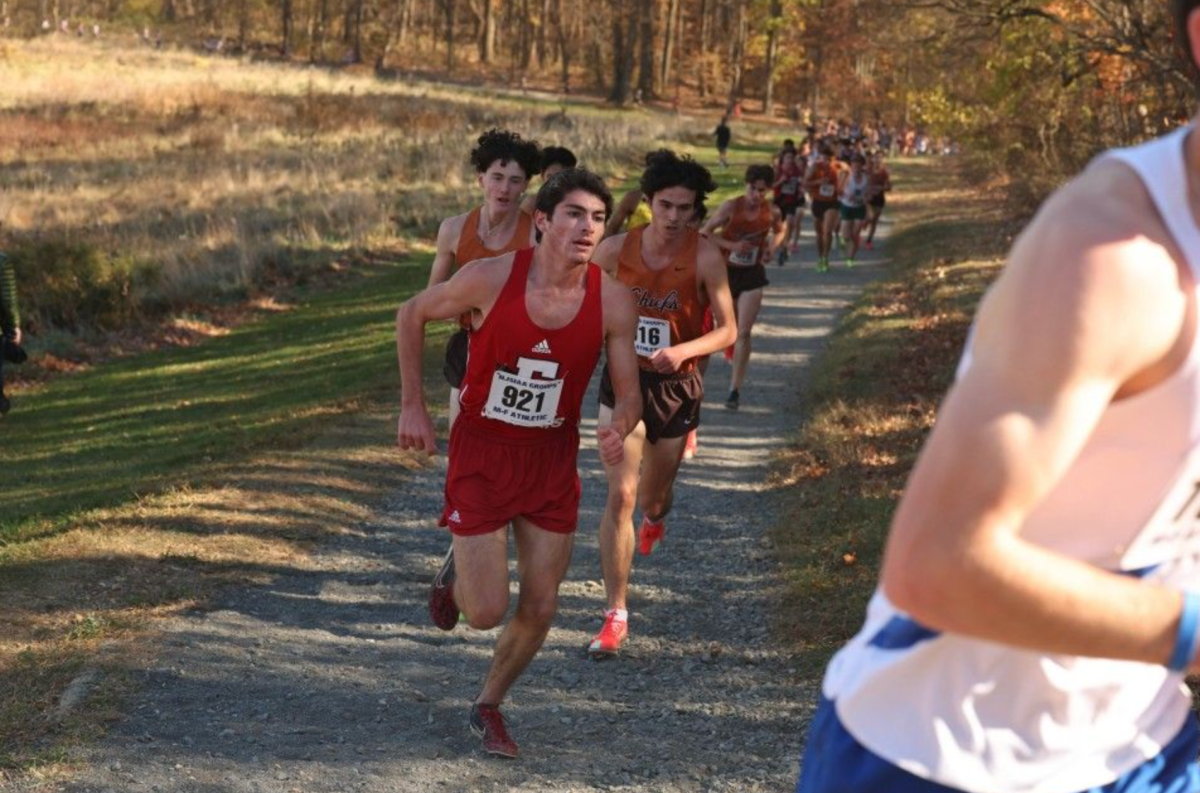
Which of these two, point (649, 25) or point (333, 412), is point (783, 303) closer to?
point (333, 412)

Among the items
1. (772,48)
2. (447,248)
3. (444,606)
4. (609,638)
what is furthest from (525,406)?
(772,48)

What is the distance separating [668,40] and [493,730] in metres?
71.8

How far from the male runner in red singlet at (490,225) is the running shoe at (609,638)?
1255mm

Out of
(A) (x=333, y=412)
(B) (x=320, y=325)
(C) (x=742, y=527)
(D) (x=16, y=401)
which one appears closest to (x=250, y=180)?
(B) (x=320, y=325)

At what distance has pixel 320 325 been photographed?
1880 cm

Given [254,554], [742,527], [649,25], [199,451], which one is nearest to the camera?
[254,554]

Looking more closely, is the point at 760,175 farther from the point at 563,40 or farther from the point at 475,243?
the point at 563,40

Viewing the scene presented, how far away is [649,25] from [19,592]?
67369mm

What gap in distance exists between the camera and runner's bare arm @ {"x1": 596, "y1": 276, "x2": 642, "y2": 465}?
5.57 m

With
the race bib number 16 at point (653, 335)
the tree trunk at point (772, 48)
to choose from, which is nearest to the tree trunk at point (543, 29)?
the tree trunk at point (772, 48)

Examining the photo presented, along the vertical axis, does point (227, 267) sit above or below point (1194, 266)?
below

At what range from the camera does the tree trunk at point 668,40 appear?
7475 cm

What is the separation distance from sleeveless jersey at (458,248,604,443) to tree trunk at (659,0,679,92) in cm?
7114

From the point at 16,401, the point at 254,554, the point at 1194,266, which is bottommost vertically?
the point at 16,401
